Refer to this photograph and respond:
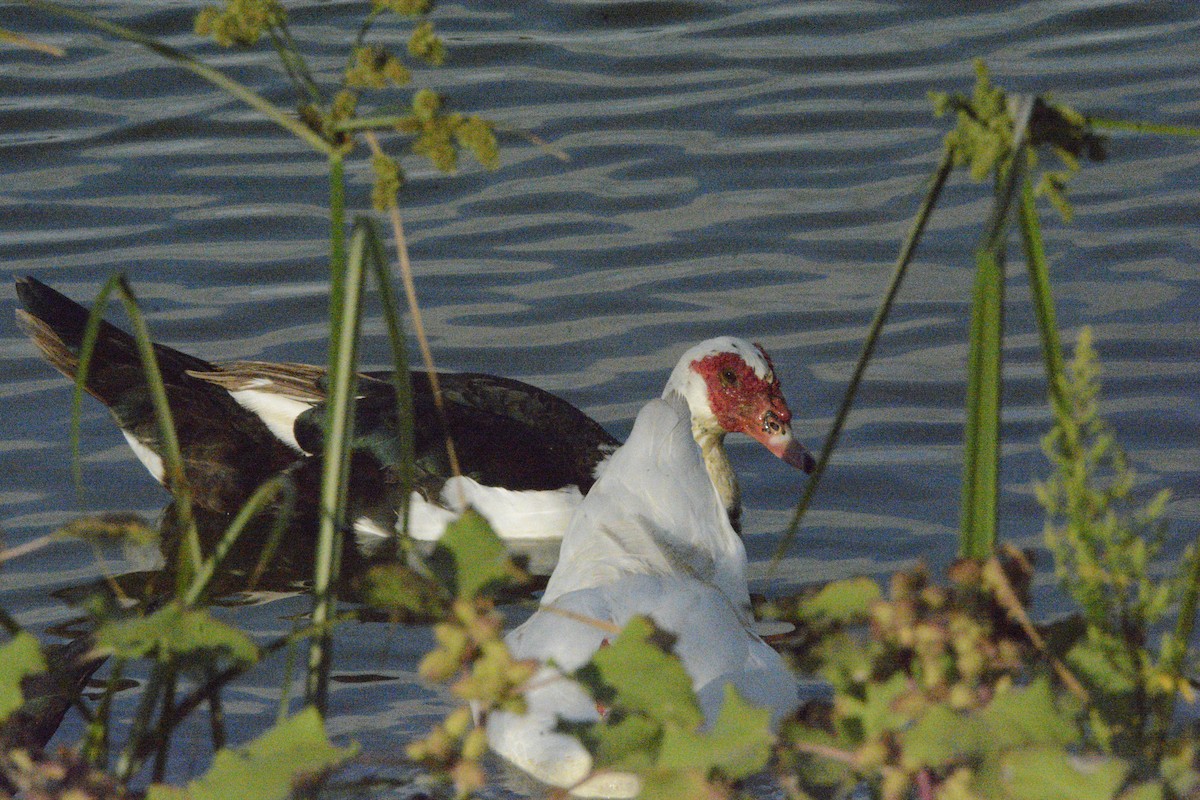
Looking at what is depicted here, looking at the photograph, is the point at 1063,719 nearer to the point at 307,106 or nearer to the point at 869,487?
the point at 307,106

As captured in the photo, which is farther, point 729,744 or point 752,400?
point 752,400

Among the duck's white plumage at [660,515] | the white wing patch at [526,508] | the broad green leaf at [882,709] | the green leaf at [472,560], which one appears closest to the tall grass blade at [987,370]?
the broad green leaf at [882,709]

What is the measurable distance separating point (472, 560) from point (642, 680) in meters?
0.25

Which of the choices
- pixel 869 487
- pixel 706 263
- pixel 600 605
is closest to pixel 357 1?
pixel 706 263

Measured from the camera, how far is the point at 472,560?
1.95 metres

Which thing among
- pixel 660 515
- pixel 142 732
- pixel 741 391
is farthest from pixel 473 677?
pixel 741 391

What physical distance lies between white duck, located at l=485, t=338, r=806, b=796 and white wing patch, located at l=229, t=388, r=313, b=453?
1892 millimetres

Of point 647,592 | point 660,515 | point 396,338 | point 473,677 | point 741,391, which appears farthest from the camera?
point 741,391

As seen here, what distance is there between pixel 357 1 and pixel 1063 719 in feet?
29.6

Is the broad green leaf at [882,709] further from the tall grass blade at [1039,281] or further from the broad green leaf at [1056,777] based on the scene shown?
the tall grass blade at [1039,281]

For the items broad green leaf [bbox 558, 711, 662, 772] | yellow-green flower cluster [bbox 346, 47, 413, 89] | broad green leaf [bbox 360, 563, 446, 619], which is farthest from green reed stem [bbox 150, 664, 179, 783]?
yellow-green flower cluster [bbox 346, 47, 413, 89]

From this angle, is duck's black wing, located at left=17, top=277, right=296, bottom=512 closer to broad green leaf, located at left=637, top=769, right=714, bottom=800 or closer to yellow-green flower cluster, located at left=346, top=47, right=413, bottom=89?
yellow-green flower cluster, located at left=346, top=47, right=413, bottom=89

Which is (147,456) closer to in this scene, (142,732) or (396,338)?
(142,732)

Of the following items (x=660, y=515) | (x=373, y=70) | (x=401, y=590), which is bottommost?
(x=401, y=590)
